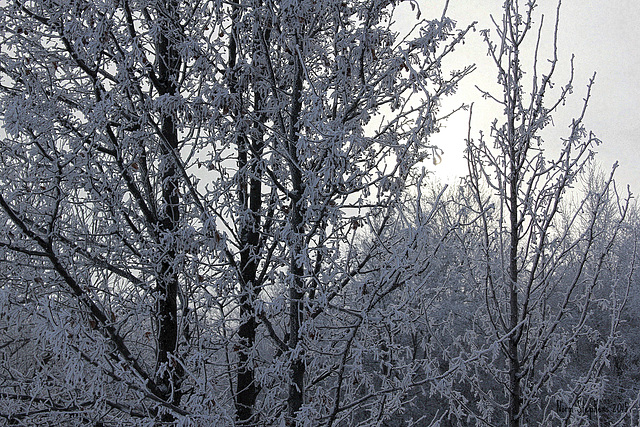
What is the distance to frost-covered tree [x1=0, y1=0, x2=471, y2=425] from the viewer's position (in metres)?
3.53

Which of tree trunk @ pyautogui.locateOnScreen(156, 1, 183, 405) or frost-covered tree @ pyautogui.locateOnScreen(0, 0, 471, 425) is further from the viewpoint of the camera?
tree trunk @ pyautogui.locateOnScreen(156, 1, 183, 405)

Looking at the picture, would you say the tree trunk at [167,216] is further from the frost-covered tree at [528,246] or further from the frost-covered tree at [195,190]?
the frost-covered tree at [528,246]

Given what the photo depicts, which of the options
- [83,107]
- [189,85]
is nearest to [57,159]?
[83,107]

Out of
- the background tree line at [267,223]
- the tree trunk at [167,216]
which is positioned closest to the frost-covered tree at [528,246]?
the background tree line at [267,223]

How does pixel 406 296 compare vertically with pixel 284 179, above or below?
below

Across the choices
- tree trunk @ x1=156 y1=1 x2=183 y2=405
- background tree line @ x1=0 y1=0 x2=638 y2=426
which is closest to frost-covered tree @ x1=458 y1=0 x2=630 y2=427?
background tree line @ x1=0 y1=0 x2=638 y2=426

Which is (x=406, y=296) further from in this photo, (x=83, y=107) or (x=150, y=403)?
(x=83, y=107)

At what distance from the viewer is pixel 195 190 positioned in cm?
405

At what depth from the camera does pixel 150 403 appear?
4.14 meters

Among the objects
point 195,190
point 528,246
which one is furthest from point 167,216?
point 528,246

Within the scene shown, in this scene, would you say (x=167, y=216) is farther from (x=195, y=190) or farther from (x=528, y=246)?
(x=528, y=246)

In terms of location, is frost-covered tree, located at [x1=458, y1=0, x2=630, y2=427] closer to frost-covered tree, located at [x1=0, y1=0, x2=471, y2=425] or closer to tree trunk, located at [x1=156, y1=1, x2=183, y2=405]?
frost-covered tree, located at [x1=0, y1=0, x2=471, y2=425]

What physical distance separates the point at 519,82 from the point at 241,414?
14.7 feet

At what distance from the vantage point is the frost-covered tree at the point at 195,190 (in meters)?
3.53
